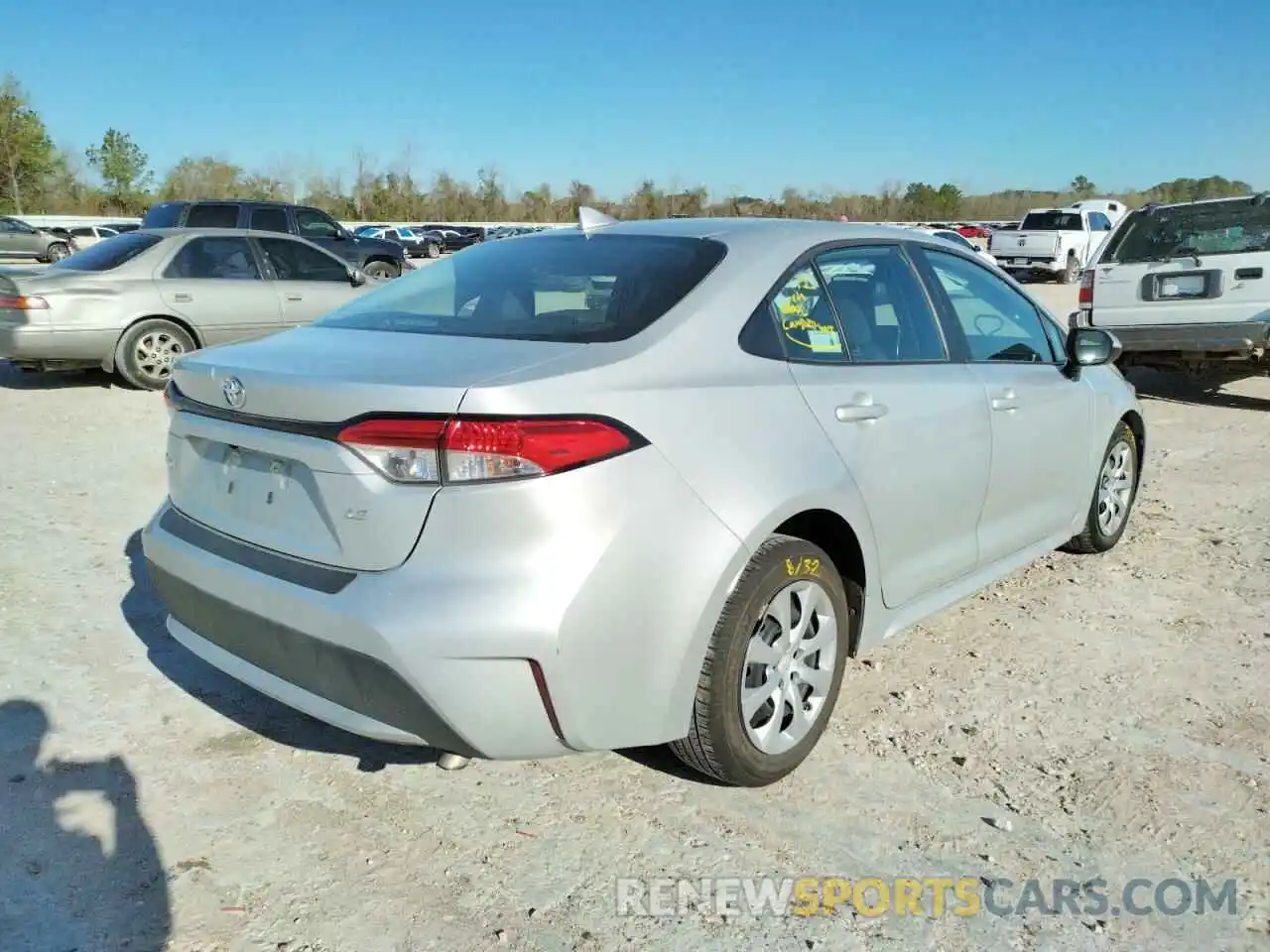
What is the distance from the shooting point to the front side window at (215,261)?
31.2ft

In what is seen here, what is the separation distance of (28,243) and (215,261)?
88.0ft

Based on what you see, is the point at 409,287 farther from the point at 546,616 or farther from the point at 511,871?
the point at 511,871

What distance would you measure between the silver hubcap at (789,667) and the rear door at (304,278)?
8.05 meters

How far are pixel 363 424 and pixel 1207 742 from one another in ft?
9.21

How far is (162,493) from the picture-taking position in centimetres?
598

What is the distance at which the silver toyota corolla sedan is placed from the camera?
235 cm

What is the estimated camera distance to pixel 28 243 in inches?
1243

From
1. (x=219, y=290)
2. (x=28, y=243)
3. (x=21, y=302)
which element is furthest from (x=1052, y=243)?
(x=28, y=243)

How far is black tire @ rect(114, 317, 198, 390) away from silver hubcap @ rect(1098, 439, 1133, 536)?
763cm

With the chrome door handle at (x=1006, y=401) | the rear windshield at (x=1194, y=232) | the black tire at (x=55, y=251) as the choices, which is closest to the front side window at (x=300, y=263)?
the rear windshield at (x=1194, y=232)

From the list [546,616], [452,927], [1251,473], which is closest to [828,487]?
[546,616]

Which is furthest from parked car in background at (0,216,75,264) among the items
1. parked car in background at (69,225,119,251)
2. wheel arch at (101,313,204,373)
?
wheel arch at (101,313,204,373)

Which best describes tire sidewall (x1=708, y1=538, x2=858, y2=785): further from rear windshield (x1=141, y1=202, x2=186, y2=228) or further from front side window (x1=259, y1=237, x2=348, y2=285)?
rear windshield (x1=141, y1=202, x2=186, y2=228)

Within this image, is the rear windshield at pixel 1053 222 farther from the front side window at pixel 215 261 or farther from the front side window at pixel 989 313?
the front side window at pixel 989 313
